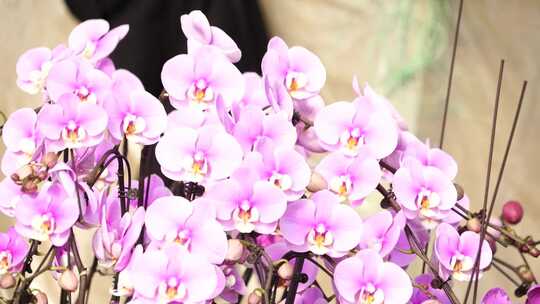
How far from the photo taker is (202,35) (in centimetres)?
37

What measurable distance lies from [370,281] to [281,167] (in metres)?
0.06

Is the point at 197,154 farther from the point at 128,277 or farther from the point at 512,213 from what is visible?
the point at 512,213

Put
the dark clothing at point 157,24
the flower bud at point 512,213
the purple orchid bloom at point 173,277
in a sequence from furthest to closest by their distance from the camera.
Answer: the dark clothing at point 157,24 → the flower bud at point 512,213 → the purple orchid bloom at point 173,277

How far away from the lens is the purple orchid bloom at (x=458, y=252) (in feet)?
1.19

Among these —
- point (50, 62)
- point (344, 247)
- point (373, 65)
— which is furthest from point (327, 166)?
point (373, 65)

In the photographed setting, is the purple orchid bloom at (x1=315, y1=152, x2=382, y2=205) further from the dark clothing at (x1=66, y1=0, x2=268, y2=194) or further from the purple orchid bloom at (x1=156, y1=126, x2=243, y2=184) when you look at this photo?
the dark clothing at (x1=66, y1=0, x2=268, y2=194)

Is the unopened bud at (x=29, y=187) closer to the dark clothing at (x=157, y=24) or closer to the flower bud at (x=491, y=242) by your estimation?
the flower bud at (x=491, y=242)

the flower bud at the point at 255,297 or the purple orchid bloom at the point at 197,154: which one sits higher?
the purple orchid bloom at the point at 197,154

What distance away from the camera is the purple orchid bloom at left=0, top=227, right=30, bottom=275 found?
38 centimetres

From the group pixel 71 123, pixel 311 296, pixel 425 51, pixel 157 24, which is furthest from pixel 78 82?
pixel 425 51

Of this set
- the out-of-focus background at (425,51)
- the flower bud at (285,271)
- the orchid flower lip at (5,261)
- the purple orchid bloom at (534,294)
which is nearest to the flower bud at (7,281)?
the orchid flower lip at (5,261)

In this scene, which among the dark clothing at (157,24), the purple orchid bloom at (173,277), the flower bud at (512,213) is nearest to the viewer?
the purple orchid bloom at (173,277)

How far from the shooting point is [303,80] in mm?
383

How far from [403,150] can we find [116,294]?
145mm
